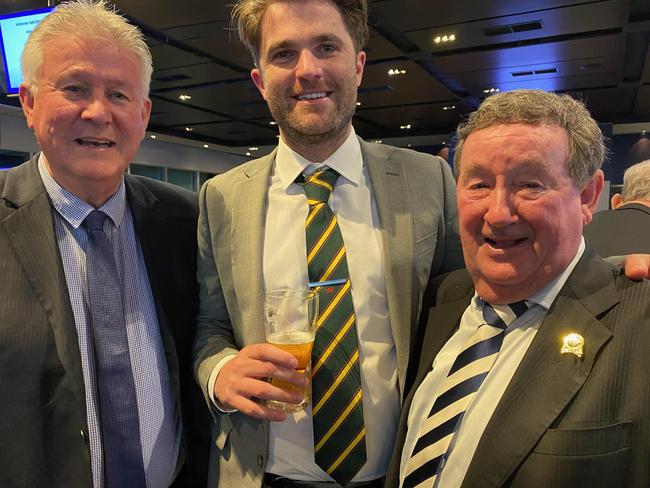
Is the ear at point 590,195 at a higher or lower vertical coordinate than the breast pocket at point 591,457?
higher

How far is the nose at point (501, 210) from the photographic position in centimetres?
131

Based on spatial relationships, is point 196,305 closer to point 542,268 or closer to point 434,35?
point 542,268

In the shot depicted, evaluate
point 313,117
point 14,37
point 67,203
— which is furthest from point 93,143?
point 14,37

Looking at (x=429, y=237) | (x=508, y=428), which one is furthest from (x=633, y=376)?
(x=429, y=237)

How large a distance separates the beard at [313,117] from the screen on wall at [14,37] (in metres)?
3.05

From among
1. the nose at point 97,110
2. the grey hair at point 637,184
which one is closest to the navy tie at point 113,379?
the nose at point 97,110

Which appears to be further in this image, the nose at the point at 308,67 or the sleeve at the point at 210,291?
the sleeve at the point at 210,291

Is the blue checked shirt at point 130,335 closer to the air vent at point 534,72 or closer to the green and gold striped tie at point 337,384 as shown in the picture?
the green and gold striped tie at point 337,384

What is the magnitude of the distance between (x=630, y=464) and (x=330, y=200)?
1.04 m

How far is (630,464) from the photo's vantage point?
1167mm

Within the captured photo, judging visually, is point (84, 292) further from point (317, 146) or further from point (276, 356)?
point (317, 146)

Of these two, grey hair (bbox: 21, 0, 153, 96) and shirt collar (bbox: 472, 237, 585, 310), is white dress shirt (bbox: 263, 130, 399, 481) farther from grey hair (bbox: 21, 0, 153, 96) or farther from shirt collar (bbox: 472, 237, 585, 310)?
grey hair (bbox: 21, 0, 153, 96)

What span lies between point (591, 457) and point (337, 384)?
672mm

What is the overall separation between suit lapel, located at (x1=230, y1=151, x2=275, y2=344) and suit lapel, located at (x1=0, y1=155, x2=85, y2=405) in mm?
492
